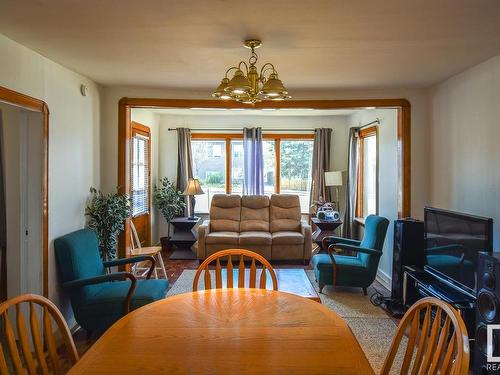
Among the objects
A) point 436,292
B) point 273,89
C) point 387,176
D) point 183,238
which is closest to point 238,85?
point 273,89

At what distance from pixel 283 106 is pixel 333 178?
8.70 ft

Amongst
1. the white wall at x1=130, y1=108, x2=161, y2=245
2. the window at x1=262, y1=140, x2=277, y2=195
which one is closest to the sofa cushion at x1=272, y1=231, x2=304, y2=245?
the window at x1=262, y1=140, x2=277, y2=195

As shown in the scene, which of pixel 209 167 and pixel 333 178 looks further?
pixel 209 167

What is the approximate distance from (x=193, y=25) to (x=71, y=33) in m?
0.85

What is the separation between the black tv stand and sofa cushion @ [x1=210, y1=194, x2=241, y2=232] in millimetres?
3071

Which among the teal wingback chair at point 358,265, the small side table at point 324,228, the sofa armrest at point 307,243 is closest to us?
the teal wingback chair at point 358,265

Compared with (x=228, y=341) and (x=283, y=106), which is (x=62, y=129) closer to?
(x=283, y=106)

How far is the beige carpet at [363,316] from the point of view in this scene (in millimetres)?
3094

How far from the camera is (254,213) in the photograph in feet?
21.2

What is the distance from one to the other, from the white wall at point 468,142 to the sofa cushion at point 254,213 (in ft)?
9.40

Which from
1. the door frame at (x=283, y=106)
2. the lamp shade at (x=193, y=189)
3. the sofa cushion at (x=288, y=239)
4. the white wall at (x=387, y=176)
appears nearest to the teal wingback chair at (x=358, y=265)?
the door frame at (x=283, y=106)

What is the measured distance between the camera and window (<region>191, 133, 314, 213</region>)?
723 cm

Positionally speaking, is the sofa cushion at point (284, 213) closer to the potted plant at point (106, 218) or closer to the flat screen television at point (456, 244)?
the flat screen television at point (456, 244)

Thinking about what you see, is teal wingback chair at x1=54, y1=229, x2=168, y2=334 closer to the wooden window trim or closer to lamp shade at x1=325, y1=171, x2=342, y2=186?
lamp shade at x1=325, y1=171, x2=342, y2=186
